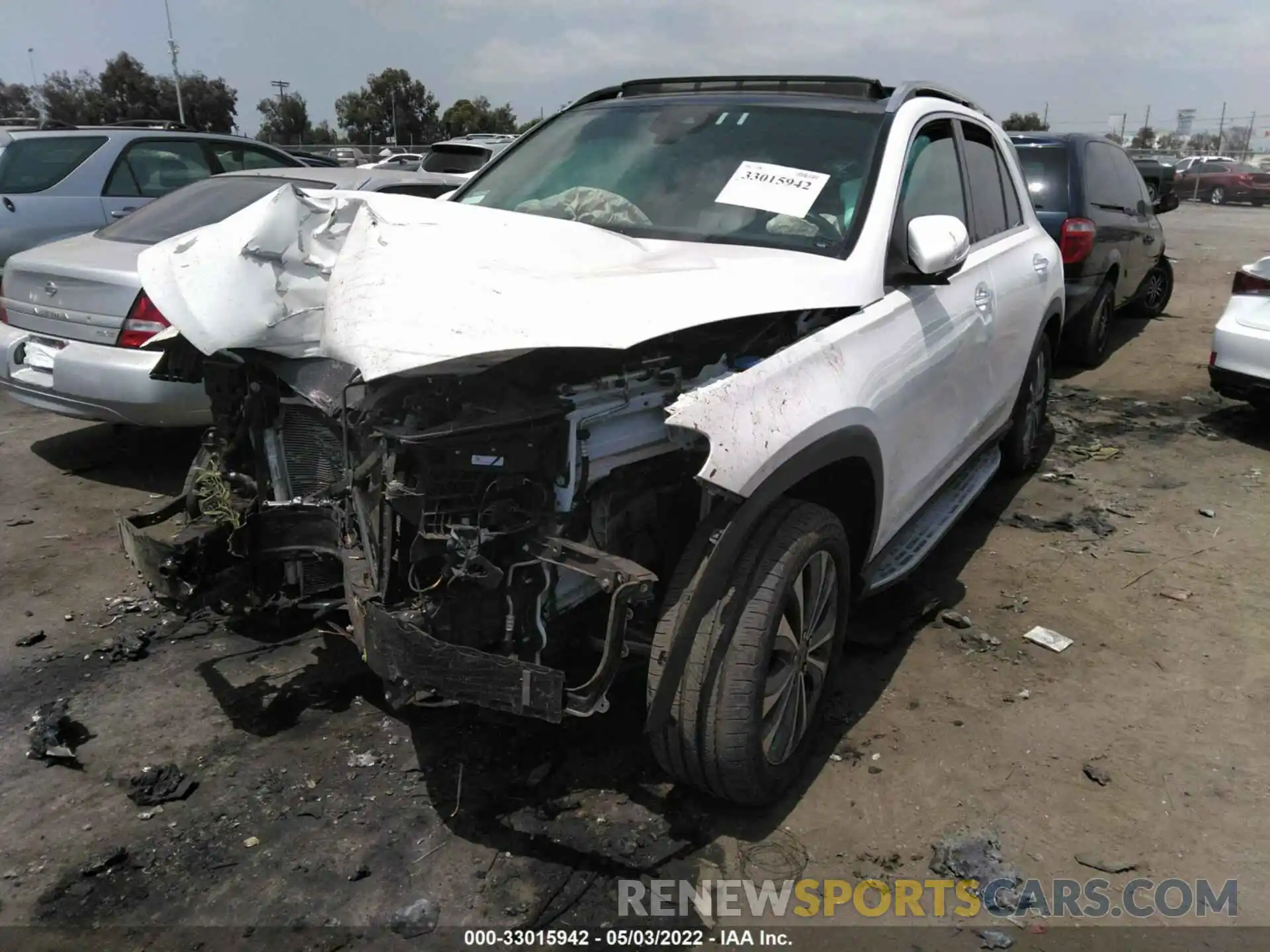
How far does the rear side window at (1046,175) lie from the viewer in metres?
7.32

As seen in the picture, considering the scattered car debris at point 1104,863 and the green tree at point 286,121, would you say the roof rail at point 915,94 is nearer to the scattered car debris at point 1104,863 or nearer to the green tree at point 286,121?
the scattered car debris at point 1104,863

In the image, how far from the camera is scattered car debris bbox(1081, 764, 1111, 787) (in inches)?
115

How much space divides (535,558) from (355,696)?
1351 millimetres

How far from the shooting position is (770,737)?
267 centimetres

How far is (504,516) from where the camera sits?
229 centimetres

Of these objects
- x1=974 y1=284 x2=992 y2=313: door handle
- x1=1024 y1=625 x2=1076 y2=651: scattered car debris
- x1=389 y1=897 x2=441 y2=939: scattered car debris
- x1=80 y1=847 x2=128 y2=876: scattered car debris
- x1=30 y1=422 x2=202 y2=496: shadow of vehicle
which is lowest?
x1=1024 y1=625 x2=1076 y2=651: scattered car debris

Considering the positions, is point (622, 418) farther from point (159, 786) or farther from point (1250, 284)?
point (1250, 284)

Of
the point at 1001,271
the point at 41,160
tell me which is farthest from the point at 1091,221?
the point at 41,160

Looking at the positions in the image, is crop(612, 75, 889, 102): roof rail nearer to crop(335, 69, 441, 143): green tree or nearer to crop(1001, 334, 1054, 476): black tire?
crop(1001, 334, 1054, 476): black tire

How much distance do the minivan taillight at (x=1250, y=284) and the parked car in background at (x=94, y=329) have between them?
5653mm

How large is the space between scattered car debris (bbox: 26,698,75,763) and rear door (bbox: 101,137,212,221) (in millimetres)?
5737

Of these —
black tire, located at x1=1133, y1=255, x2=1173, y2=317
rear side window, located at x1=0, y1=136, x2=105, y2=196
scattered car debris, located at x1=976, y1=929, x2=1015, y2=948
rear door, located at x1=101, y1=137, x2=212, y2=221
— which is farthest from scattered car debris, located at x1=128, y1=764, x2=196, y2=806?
black tire, located at x1=1133, y1=255, x2=1173, y2=317

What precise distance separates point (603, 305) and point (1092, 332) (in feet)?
22.8

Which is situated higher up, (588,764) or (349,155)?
(349,155)
